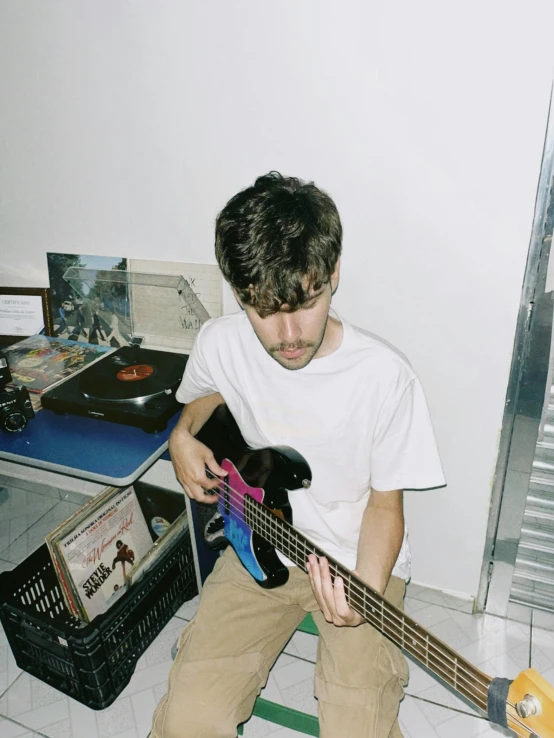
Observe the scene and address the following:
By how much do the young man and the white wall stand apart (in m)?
0.32

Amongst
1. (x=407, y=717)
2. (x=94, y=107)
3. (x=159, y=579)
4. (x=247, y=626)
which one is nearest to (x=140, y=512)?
(x=159, y=579)

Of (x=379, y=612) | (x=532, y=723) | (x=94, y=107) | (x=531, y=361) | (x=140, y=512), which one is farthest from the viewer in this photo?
(x=140, y=512)

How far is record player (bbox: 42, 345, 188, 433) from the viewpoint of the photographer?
150 cm

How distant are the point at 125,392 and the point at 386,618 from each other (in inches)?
35.3

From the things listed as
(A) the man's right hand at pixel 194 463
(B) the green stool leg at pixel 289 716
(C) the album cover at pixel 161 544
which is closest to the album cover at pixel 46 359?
(A) the man's right hand at pixel 194 463

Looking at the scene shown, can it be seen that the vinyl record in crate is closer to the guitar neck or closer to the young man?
the young man

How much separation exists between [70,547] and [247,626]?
55cm

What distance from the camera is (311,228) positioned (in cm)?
111

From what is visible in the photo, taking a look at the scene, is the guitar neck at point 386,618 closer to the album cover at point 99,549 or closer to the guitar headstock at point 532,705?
the guitar headstock at point 532,705

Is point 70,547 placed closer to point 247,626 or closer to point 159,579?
point 159,579

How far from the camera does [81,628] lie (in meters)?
1.47

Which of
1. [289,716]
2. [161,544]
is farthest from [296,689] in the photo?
[161,544]

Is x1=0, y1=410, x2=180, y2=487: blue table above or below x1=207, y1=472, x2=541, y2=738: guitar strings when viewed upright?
above

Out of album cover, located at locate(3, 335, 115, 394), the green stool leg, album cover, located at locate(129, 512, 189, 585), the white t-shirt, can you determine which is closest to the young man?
the white t-shirt
